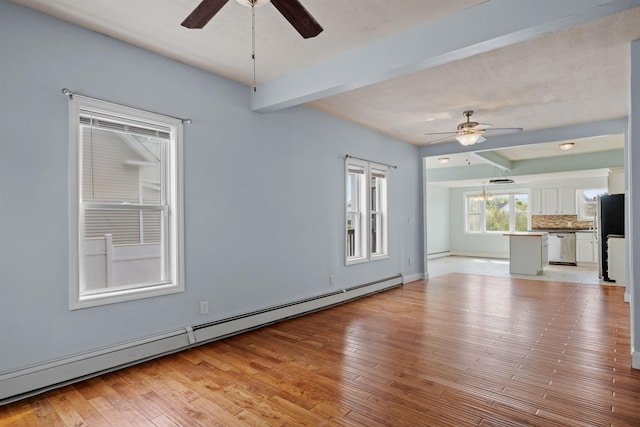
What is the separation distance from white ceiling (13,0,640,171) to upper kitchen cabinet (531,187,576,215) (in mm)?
5966

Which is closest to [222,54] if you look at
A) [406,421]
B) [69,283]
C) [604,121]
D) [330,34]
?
[330,34]

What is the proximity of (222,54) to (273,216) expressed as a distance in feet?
6.08

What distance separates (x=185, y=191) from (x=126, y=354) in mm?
1504

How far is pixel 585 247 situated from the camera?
31.0 ft

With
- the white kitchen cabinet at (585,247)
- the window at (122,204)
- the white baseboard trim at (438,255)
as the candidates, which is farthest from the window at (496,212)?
the window at (122,204)

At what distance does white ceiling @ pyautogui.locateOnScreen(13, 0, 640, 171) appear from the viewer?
8.42ft

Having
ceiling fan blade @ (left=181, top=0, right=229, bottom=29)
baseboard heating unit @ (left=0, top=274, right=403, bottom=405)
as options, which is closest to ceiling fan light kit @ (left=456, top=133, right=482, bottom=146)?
baseboard heating unit @ (left=0, top=274, right=403, bottom=405)

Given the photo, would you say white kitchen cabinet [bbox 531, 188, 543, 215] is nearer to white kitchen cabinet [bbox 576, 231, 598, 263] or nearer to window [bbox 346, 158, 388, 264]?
white kitchen cabinet [bbox 576, 231, 598, 263]

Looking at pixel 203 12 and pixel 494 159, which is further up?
pixel 494 159

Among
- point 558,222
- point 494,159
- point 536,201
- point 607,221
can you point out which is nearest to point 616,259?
point 607,221

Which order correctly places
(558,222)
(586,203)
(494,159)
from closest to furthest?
(494,159)
(586,203)
(558,222)

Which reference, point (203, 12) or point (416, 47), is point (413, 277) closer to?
point (416, 47)

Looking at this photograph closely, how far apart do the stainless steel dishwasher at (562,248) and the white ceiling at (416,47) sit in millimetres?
5772

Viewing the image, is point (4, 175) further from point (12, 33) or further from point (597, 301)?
point (597, 301)
